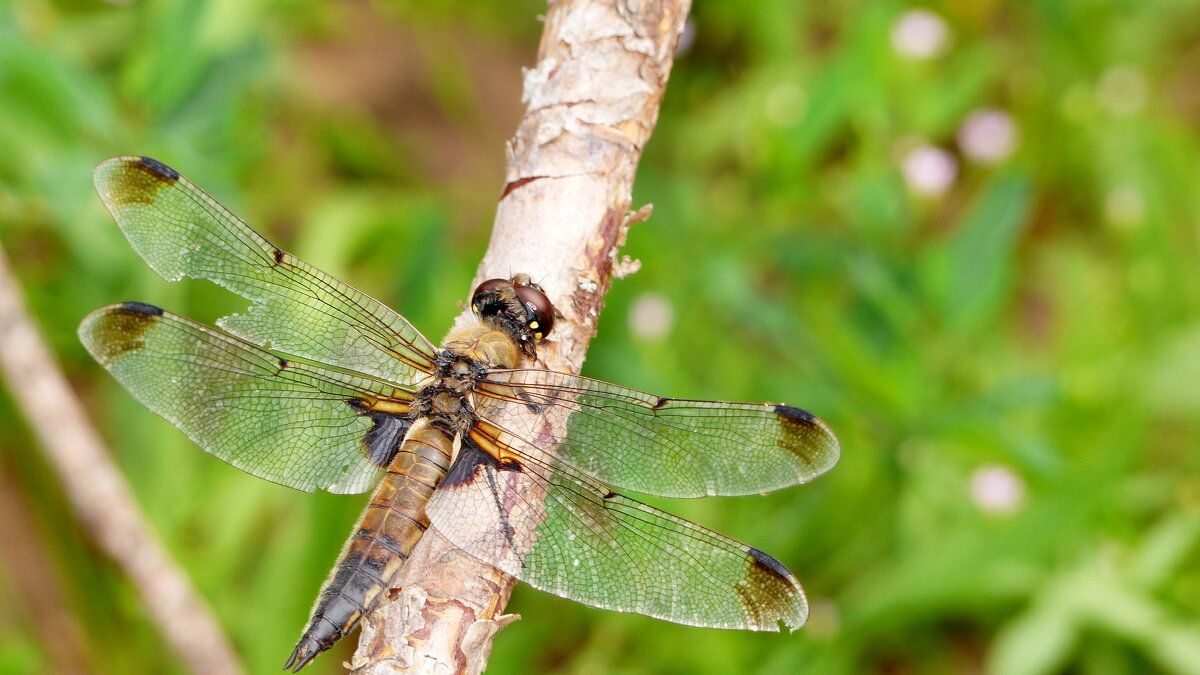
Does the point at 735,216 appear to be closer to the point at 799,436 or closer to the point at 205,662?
the point at 799,436

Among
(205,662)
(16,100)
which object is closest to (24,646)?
(205,662)

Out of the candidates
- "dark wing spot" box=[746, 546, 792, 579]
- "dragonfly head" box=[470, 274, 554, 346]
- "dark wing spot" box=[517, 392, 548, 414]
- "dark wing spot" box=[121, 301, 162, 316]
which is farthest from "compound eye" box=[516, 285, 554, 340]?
"dark wing spot" box=[121, 301, 162, 316]

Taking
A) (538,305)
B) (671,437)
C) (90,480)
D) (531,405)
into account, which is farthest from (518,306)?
(90,480)

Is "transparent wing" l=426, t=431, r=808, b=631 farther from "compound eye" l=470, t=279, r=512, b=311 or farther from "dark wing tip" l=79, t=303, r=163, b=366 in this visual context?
"dark wing tip" l=79, t=303, r=163, b=366

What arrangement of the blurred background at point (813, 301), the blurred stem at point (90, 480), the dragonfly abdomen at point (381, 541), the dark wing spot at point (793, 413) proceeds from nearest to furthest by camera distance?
the dragonfly abdomen at point (381, 541)
the dark wing spot at point (793, 413)
the blurred stem at point (90, 480)
the blurred background at point (813, 301)

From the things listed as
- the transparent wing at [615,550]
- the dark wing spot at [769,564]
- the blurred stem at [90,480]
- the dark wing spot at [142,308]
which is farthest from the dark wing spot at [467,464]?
the blurred stem at [90,480]

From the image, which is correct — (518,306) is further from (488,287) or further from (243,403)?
(243,403)

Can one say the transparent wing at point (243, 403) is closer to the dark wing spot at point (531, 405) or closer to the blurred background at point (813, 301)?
the dark wing spot at point (531, 405)
